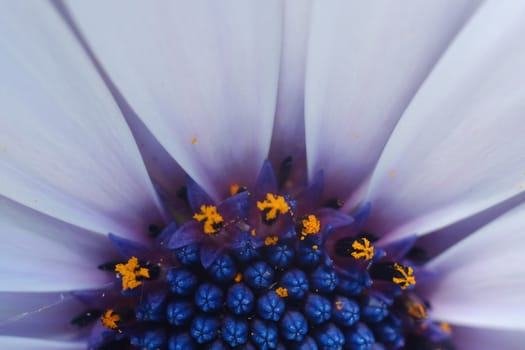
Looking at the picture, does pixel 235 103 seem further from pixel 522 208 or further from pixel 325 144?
pixel 522 208

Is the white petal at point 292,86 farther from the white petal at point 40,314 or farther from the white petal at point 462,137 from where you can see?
the white petal at point 40,314

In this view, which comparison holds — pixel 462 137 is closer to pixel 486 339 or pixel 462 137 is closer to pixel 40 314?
pixel 486 339

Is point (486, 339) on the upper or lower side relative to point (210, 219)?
lower

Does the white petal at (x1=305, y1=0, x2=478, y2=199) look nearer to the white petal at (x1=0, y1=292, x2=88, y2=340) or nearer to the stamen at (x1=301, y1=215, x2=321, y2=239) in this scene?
the stamen at (x1=301, y1=215, x2=321, y2=239)

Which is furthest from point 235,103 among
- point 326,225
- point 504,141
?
point 504,141

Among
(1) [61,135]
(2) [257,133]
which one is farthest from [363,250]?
(1) [61,135]

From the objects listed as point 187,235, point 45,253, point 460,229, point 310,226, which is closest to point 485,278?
point 460,229

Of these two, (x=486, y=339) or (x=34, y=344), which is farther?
(x=486, y=339)
